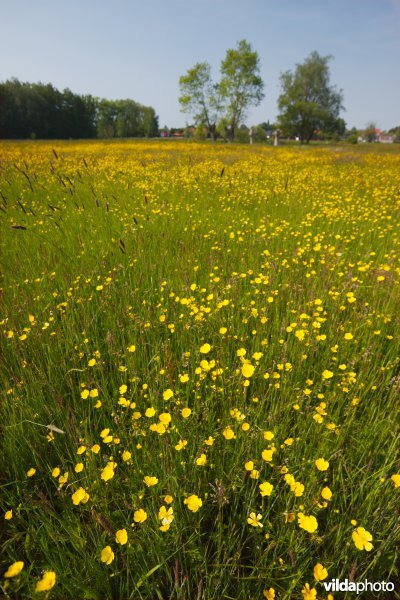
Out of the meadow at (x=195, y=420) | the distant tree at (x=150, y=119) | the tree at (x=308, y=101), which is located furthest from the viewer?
the distant tree at (x=150, y=119)

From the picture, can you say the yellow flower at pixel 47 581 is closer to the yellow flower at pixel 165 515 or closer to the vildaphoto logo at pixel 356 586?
the yellow flower at pixel 165 515

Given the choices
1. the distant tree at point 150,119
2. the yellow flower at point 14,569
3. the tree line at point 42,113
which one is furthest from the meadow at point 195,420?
the distant tree at point 150,119

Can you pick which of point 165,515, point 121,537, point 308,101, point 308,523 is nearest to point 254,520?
point 308,523

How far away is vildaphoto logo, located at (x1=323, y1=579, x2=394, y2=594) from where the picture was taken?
46.3 inches

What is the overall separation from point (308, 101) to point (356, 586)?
217 ft

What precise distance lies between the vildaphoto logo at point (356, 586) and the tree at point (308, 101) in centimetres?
5796

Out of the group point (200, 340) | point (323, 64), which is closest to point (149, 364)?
point (200, 340)

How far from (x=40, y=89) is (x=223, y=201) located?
72.3m

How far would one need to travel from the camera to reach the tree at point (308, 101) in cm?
5034

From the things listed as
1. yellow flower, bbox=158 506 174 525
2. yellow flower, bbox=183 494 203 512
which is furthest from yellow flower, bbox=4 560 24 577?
yellow flower, bbox=183 494 203 512

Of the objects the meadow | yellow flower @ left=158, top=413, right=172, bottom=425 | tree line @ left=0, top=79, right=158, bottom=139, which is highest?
tree line @ left=0, top=79, right=158, bottom=139

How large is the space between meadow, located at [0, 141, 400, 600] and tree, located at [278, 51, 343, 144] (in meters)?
55.7

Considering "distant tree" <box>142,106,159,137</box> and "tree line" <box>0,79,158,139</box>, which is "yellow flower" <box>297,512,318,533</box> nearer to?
"tree line" <box>0,79,158,139</box>

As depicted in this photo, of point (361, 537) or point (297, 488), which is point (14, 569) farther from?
point (361, 537)
